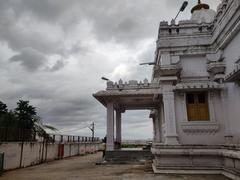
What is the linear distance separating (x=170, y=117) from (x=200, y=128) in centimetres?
143

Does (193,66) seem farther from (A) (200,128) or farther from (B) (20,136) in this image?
(B) (20,136)

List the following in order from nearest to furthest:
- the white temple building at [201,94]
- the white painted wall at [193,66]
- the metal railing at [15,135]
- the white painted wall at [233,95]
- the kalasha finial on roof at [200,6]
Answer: the white painted wall at [233,95] < the white temple building at [201,94] < the white painted wall at [193,66] < the metal railing at [15,135] < the kalasha finial on roof at [200,6]

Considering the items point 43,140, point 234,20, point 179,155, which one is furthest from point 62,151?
point 234,20

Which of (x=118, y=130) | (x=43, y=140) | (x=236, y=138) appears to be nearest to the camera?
(x=236, y=138)

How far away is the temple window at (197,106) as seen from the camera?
436 inches

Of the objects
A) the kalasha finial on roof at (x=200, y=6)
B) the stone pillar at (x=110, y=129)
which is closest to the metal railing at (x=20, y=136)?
the stone pillar at (x=110, y=129)

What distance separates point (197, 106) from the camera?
1126 cm

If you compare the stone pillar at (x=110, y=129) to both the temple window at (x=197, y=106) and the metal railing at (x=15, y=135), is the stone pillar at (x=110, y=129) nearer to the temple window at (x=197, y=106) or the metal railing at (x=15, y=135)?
the metal railing at (x=15, y=135)

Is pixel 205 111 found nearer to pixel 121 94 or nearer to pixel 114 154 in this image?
pixel 121 94

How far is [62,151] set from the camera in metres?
23.1

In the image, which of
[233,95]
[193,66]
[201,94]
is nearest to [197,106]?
[201,94]

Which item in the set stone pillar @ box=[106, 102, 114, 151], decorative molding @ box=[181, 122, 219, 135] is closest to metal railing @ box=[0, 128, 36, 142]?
stone pillar @ box=[106, 102, 114, 151]

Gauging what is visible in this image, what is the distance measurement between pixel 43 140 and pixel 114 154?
700 cm

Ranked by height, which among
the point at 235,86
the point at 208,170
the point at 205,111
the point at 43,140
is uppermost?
the point at 235,86
